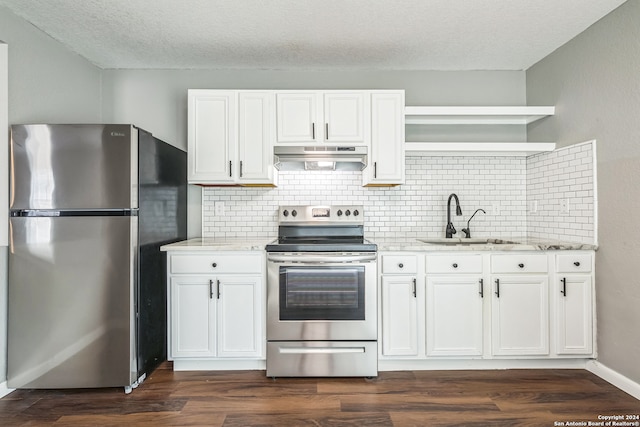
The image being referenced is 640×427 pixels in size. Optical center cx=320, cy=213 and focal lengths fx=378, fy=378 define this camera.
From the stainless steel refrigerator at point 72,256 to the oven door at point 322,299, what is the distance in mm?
963

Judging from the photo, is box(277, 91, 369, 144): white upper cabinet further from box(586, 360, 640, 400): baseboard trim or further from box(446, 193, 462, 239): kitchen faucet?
box(586, 360, 640, 400): baseboard trim

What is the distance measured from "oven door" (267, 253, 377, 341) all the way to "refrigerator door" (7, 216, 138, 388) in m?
0.98

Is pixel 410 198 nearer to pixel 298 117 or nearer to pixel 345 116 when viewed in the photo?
pixel 345 116

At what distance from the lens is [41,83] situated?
A: 2730 mm

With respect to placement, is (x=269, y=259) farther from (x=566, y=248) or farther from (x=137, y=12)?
(x=566, y=248)

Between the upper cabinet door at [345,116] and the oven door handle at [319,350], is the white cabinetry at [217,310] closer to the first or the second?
the oven door handle at [319,350]

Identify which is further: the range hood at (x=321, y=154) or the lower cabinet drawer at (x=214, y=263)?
the range hood at (x=321, y=154)

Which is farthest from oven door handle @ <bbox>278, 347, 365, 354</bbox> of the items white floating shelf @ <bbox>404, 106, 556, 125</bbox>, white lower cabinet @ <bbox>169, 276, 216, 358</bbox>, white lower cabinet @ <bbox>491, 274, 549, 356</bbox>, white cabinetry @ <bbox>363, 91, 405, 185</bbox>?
white floating shelf @ <bbox>404, 106, 556, 125</bbox>

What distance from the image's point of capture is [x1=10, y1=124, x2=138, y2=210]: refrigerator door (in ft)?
7.80

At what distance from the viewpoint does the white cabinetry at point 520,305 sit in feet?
8.95

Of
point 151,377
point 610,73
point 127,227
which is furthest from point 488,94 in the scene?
point 151,377

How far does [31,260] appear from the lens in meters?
2.39

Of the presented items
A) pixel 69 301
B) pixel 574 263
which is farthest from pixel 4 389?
pixel 574 263

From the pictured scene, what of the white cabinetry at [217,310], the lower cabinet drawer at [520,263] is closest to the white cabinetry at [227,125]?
the white cabinetry at [217,310]
